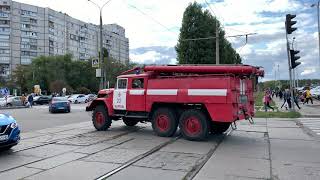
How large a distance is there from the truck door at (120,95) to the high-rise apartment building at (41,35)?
291 feet

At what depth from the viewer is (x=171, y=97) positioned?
14.4 meters

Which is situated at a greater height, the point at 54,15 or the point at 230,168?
the point at 54,15

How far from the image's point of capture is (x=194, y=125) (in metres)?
13.8

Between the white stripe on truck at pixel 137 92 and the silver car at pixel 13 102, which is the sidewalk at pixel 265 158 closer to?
the white stripe on truck at pixel 137 92

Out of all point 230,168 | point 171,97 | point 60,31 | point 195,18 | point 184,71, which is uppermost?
point 60,31

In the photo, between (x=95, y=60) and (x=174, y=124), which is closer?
(x=174, y=124)

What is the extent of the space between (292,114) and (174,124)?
13.6 meters

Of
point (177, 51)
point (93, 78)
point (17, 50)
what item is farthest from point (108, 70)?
point (177, 51)

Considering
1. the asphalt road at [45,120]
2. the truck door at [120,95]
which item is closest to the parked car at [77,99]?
the asphalt road at [45,120]

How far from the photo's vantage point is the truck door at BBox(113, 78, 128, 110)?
15930 millimetres

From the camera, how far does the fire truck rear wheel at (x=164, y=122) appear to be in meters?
14.4

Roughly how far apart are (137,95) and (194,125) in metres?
2.74

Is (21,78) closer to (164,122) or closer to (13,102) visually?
(13,102)

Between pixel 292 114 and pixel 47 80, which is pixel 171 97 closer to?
pixel 292 114
